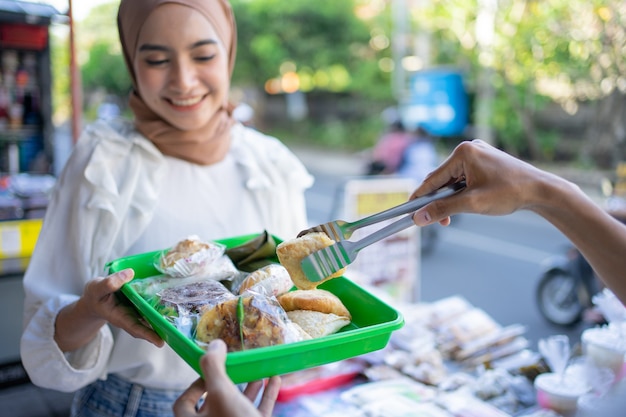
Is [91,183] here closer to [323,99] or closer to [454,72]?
[454,72]

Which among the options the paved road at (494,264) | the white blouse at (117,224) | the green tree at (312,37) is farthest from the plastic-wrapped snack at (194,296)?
the green tree at (312,37)

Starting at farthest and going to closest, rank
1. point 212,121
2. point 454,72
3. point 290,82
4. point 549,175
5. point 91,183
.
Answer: point 290,82 < point 454,72 < point 212,121 < point 91,183 < point 549,175

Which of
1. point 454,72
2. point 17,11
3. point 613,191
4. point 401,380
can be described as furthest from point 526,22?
point 401,380

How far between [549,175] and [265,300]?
674 millimetres

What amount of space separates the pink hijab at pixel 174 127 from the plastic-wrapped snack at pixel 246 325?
2.39 ft

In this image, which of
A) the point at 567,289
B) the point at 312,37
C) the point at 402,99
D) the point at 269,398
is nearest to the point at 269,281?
the point at 269,398

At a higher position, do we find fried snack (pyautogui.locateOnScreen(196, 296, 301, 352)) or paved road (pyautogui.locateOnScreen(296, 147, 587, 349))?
fried snack (pyautogui.locateOnScreen(196, 296, 301, 352))

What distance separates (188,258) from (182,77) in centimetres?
52

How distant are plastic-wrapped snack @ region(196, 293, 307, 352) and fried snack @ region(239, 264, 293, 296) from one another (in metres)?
0.12

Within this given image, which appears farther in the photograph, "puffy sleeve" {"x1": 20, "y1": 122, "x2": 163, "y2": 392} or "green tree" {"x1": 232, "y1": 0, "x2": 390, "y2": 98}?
"green tree" {"x1": 232, "y1": 0, "x2": 390, "y2": 98}

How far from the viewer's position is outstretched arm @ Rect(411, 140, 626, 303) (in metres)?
1.15

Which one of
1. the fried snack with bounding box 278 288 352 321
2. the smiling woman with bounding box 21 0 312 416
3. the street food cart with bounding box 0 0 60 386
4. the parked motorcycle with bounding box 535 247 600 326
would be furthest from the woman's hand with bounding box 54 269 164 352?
the parked motorcycle with bounding box 535 247 600 326

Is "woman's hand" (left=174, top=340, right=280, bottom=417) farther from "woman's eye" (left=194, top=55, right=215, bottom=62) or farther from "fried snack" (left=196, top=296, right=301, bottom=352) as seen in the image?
"woman's eye" (left=194, top=55, right=215, bottom=62)

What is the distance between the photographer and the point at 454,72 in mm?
12844
